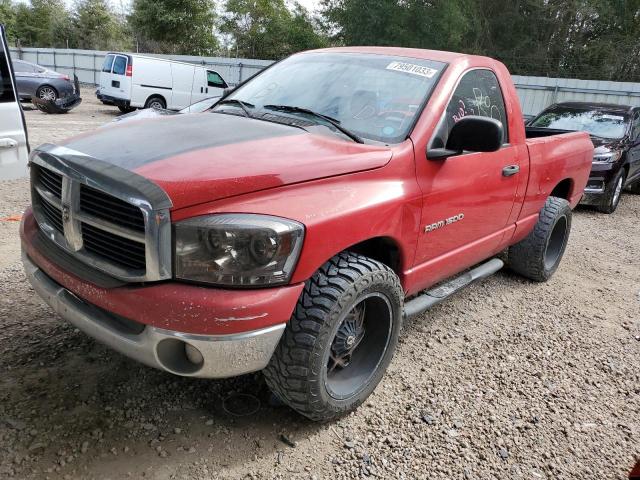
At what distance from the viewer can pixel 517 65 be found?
957 inches

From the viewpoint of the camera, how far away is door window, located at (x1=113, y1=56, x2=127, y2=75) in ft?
51.7

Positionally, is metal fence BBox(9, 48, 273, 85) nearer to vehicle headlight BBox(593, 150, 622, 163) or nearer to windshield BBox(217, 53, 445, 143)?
vehicle headlight BBox(593, 150, 622, 163)

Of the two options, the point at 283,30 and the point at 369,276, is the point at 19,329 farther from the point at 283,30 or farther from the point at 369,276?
the point at 283,30

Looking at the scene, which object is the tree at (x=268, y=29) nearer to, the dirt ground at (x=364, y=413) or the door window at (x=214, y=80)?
the door window at (x=214, y=80)

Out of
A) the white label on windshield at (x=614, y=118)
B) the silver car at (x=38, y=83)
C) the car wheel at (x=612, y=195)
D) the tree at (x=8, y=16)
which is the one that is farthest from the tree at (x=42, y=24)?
the car wheel at (x=612, y=195)

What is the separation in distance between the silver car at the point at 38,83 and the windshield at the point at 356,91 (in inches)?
574

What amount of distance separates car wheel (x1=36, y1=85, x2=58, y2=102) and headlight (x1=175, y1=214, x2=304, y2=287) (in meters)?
16.2

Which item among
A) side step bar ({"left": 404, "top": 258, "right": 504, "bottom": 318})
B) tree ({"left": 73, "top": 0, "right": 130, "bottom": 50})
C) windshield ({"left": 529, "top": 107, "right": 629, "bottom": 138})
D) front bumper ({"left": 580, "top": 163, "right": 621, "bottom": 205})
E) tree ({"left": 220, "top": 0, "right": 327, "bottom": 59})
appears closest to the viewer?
side step bar ({"left": 404, "top": 258, "right": 504, "bottom": 318})

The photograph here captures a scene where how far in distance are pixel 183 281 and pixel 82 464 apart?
0.95 meters

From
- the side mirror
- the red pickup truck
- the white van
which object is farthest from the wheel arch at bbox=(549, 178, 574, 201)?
the white van

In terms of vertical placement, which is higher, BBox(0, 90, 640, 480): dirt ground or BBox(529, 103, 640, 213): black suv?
BBox(529, 103, 640, 213): black suv

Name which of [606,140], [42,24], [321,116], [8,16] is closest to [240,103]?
[321,116]

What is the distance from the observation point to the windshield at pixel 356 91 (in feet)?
9.82

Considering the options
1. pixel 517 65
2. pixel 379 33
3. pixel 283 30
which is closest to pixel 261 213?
pixel 379 33
